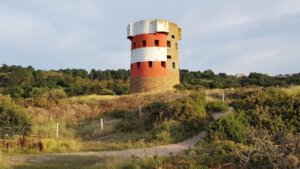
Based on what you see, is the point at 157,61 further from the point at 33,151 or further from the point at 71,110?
the point at 33,151

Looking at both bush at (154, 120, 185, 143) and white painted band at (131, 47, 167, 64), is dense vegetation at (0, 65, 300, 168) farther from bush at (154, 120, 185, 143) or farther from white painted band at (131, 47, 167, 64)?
white painted band at (131, 47, 167, 64)

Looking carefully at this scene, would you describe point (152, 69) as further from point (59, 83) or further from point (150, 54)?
point (59, 83)

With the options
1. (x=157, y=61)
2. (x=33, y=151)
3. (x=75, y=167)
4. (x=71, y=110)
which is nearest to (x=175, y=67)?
(x=157, y=61)

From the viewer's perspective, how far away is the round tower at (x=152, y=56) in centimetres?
4122

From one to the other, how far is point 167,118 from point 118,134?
9.73ft

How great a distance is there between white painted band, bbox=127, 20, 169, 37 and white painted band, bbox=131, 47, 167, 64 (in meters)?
1.74

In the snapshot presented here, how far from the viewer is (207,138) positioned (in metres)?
18.5

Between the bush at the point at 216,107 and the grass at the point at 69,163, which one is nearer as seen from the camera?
the grass at the point at 69,163

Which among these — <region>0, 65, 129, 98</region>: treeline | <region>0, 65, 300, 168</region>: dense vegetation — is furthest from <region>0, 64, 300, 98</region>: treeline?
<region>0, 65, 300, 168</region>: dense vegetation

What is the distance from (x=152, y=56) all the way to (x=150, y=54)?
10.6 inches

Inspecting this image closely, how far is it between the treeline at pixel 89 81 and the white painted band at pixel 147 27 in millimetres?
5723

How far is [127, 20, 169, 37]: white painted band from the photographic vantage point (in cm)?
4216

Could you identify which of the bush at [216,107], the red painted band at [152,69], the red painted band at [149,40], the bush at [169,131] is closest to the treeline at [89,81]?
the red painted band at [152,69]

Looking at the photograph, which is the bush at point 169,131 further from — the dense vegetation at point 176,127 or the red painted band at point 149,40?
the red painted band at point 149,40
